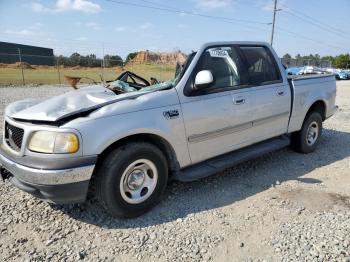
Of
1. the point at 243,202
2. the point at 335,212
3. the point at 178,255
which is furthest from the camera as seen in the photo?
the point at 243,202

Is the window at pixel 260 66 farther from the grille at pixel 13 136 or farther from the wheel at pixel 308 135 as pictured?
the grille at pixel 13 136

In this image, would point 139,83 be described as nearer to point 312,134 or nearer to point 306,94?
point 306,94

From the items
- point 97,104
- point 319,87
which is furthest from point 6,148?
point 319,87

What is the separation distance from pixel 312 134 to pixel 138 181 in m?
3.81

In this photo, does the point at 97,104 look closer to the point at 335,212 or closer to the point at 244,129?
the point at 244,129

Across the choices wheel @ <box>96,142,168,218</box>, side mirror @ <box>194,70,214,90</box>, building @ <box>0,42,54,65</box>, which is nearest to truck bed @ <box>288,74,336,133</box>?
side mirror @ <box>194,70,214,90</box>

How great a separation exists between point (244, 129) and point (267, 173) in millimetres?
947

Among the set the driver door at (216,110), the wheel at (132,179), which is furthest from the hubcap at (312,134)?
the wheel at (132,179)

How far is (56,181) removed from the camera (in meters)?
3.11

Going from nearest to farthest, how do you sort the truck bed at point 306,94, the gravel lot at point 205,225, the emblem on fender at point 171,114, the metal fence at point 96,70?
1. the gravel lot at point 205,225
2. the emblem on fender at point 171,114
3. the truck bed at point 306,94
4. the metal fence at point 96,70

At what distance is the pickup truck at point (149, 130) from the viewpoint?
3.17 meters

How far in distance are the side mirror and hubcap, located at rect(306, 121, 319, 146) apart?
114 inches

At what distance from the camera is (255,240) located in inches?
129

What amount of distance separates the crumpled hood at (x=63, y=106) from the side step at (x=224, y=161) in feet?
3.62
